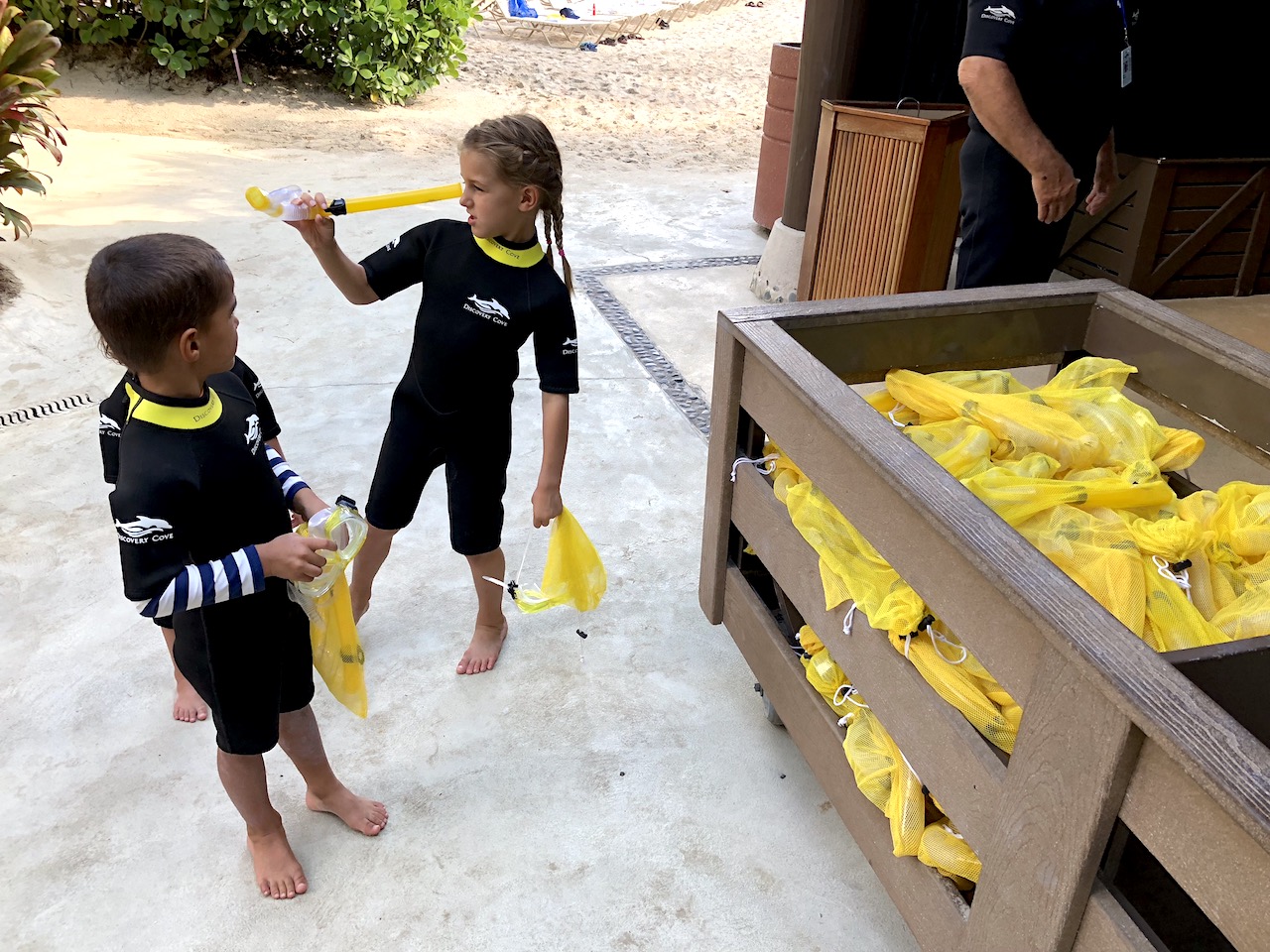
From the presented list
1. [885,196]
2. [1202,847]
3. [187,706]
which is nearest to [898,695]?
[1202,847]

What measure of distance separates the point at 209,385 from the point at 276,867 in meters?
0.97

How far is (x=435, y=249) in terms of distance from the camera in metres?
2.13

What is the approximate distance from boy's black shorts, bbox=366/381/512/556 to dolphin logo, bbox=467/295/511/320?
24 cm

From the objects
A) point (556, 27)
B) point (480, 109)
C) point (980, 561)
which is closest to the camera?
point (980, 561)

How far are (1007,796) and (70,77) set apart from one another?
10.5 meters

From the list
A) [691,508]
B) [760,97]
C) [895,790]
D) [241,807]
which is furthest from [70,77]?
[895,790]

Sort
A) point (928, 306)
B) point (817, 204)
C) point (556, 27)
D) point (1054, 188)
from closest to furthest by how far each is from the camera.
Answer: point (928, 306) → point (1054, 188) → point (817, 204) → point (556, 27)

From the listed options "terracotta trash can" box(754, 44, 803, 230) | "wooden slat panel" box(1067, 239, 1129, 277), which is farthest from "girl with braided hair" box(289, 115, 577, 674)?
"terracotta trash can" box(754, 44, 803, 230)

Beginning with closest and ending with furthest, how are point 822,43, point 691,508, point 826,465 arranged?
point 826,465 < point 691,508 < point 822,43

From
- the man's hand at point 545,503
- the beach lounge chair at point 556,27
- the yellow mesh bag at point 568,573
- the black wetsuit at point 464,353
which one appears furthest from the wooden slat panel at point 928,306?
the beach lounge chair at point 556,27

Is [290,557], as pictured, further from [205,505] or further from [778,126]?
[778,126]

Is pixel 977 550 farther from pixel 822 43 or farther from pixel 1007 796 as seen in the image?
pixel 822 43

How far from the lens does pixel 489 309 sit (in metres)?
2.09

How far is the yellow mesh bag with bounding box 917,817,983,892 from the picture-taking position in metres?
1.46
